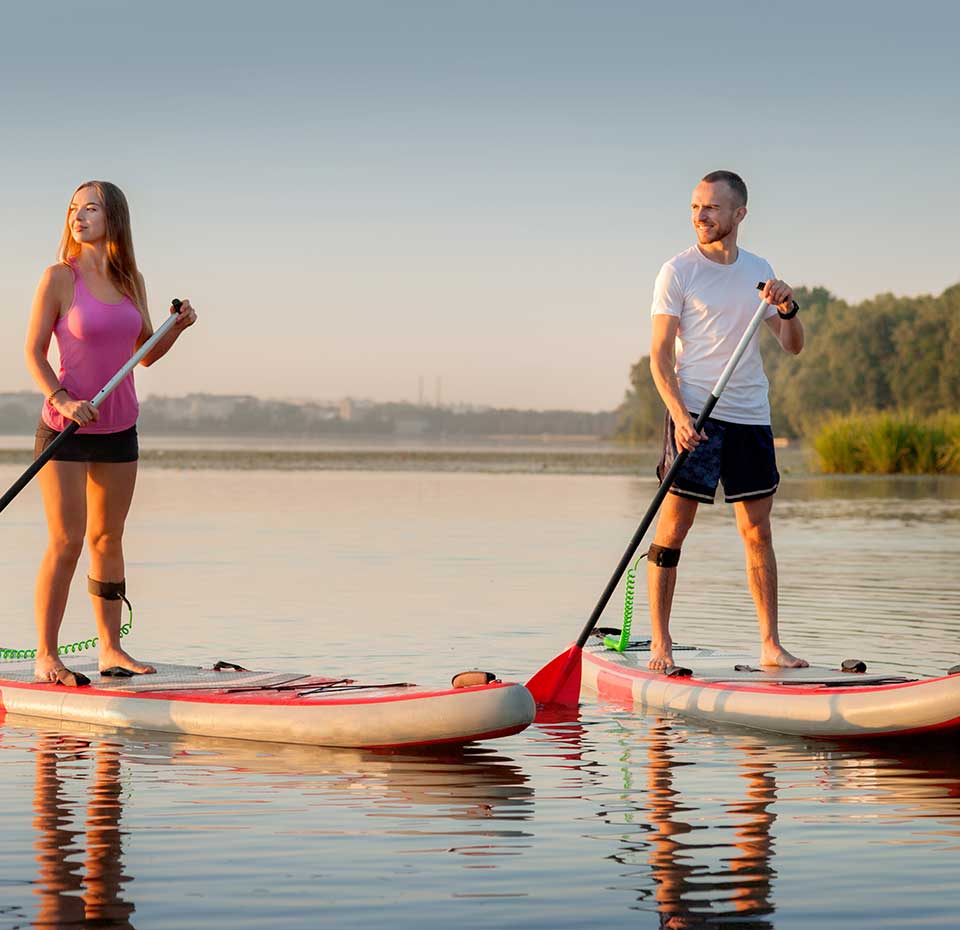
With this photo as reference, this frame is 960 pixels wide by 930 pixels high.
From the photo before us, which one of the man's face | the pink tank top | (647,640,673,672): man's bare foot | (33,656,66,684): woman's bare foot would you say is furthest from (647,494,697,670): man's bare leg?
(33,656,66,684): woman's bare foot

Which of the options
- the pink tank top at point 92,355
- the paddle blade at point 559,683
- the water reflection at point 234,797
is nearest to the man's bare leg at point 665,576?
the paddle blade at point 559,683

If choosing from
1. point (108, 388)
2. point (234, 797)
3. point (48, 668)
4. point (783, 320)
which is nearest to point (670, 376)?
point (783, 320)

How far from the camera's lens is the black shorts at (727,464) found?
8.28m

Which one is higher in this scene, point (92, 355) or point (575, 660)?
point (92, 355)

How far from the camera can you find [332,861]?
213 inches

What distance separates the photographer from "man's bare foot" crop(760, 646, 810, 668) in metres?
8.43

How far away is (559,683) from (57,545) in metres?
2.35

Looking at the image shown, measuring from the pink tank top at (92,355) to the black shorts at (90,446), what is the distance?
0.03 meters

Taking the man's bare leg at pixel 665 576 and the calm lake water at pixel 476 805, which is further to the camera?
the man's bare leg at pixel 665 576

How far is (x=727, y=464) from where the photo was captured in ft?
27.3

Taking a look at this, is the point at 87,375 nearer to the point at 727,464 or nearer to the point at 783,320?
the point at 727,464

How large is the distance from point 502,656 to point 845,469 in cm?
3551

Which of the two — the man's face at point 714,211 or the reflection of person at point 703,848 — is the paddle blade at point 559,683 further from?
the man's face at point 714,211

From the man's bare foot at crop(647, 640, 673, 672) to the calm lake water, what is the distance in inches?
12.7
